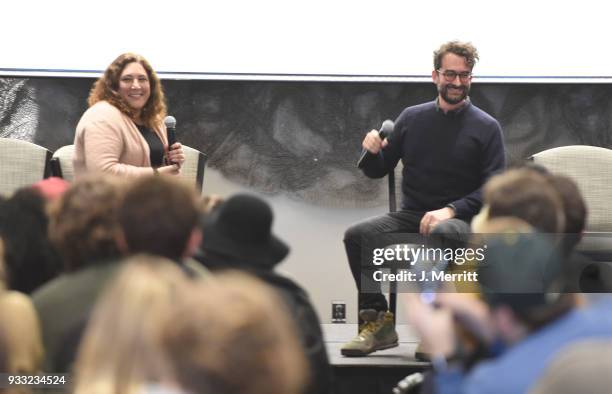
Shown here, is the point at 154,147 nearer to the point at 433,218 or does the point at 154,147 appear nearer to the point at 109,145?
the point at 109,145

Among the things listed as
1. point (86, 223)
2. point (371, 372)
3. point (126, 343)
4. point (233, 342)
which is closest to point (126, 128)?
point (371, 372)

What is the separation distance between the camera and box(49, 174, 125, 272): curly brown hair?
2061 mm

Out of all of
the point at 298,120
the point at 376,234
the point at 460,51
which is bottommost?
the point at 376,234

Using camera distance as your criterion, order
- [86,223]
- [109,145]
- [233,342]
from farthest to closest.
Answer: [109,145], [86,223], [233,342]

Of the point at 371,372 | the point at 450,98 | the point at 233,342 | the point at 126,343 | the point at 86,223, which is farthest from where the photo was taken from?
the point at 450,98

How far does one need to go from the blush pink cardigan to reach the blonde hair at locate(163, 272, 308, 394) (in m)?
2.72

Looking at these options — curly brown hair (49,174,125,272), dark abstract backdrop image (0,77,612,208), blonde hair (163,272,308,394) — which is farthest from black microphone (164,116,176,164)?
blonde hair (163,272,308,394)

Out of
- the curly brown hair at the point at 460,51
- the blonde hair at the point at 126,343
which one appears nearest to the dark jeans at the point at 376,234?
the curly brown hair at the point at 460,51

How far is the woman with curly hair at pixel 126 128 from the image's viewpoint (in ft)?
13.0

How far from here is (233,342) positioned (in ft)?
3.91

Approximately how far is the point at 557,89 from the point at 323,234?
4.64ft

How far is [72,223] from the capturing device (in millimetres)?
2105

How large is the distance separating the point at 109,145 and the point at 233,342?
288 cm

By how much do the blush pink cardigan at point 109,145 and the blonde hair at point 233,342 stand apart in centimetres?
272
